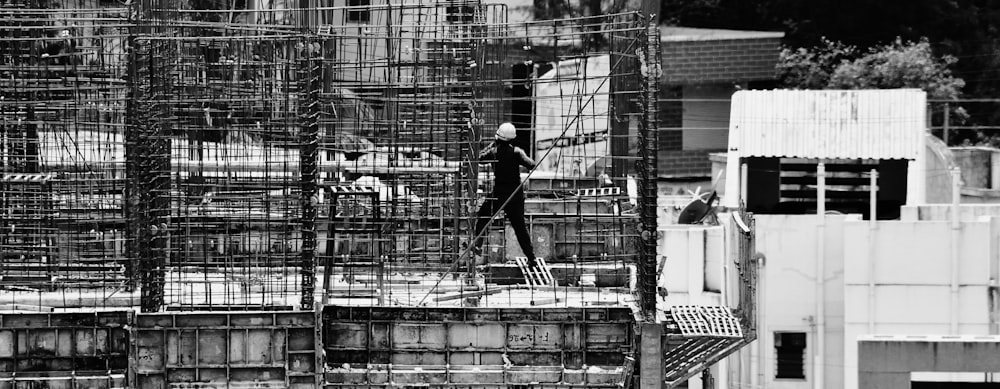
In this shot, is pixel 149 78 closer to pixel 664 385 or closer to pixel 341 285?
pixel 341 285

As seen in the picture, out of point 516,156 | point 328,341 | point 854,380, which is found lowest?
point 854,380

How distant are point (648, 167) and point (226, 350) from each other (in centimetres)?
479

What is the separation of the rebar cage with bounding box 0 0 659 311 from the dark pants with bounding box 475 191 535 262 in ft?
0.66

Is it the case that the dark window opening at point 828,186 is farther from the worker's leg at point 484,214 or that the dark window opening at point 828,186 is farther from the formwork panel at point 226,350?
the formwork panel at point 226,350

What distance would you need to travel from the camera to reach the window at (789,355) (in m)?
36.2

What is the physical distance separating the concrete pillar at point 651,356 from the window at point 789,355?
17358mm

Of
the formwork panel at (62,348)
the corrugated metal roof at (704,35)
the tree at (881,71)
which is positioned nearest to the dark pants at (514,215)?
the formwork panel at (62,348)

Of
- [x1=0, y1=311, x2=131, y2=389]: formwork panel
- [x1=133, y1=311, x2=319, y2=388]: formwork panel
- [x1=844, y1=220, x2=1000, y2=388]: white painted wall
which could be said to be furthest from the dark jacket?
[x1=844, y1=220, x2=1000, y2=388]: white painted wall

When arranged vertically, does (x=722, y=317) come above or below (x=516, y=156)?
below

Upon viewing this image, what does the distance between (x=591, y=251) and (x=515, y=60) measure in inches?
579

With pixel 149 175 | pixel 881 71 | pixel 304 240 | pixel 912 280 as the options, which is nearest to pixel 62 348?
pixel 149 175

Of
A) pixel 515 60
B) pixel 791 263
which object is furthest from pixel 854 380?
pixel 515 60

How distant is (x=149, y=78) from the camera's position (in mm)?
19734

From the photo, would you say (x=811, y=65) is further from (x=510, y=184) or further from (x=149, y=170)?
(x=149, y=170)
